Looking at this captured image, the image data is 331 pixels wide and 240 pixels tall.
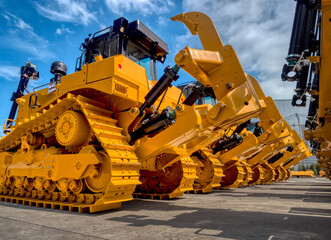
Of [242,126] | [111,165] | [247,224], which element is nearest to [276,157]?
[242,126]

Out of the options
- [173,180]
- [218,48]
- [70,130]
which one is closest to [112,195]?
[70,130]

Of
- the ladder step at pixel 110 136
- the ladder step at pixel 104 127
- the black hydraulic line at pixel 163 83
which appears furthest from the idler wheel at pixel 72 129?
the black hydraulic line at pixel 163 83

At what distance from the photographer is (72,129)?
16.6ft

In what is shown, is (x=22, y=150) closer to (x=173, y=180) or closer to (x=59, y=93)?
(x=59, y=93)

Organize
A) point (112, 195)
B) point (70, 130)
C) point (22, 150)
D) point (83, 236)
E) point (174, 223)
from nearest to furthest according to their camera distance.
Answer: point (83, 236)
point (174, 223)
point (112, 195)
point (70, 130)
point (22, 150)

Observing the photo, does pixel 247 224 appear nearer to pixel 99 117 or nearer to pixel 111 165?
pixel 111 165

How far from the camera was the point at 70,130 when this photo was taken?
5090 mm

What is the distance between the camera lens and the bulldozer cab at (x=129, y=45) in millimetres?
5867

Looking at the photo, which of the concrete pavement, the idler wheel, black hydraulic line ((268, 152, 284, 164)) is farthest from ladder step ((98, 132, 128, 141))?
black hydraulic line ((268, 152, 284, 164))

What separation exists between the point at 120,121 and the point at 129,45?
1.99 metres

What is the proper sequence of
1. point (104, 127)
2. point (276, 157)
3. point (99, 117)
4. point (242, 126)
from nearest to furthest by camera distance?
point (104, 127) < point (99, 117) < point (242, 126) < point (276, 157)

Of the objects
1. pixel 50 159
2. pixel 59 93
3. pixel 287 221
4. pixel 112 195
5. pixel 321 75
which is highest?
pixel 59 93

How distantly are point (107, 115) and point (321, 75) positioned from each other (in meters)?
4.20

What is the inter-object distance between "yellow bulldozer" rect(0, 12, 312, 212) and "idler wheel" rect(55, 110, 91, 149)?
0.02m
